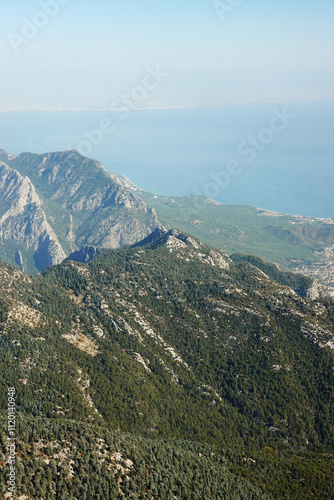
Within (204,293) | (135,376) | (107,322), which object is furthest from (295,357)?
(107,322)

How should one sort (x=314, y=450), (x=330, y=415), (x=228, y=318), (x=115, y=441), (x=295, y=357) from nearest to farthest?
(x=115, y=441), (x=314, y=450), (x=330, y=415), (x=295, y=357), (x=228, y=318)

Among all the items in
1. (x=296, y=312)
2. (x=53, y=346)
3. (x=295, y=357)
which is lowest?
(x=53, y=346)

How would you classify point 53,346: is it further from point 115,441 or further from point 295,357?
point 295,357

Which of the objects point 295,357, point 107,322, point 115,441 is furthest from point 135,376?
point 295,357

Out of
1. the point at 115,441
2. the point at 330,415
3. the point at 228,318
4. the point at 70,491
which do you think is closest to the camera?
the point at 70,491

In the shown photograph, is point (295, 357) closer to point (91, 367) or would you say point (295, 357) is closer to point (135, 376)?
point (135, 376)

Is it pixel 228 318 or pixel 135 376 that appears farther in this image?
pixel 228 318

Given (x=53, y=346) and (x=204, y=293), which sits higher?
(x=204, y=293)
